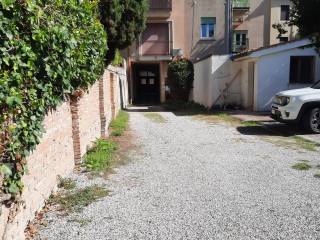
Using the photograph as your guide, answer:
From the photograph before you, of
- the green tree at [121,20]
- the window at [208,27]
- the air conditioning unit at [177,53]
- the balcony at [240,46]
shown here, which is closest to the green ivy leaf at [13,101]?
the green tree at [121,20]

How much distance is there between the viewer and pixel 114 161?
24.0 feet

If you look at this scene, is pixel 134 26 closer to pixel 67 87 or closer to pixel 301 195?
pixel 67 87

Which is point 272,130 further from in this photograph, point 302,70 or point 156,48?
point 156,48

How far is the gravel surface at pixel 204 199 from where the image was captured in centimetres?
405

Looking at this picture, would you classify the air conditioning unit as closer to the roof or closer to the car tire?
the roof

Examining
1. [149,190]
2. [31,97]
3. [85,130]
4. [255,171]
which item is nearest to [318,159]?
[255,171]

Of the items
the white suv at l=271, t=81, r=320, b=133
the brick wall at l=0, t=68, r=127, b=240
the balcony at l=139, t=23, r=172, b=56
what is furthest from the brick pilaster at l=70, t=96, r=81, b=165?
the balcony at l=139, t=23, r=172, b=56

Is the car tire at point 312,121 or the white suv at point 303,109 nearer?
the white suv at point 303,109

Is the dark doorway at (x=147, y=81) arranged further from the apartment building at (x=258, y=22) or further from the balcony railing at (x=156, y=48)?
the apartment building at (x=258, y=22)

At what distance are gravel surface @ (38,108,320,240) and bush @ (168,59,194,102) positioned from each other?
16.4m

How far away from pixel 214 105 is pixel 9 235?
16.1 meters

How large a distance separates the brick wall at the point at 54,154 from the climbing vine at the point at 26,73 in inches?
15.8

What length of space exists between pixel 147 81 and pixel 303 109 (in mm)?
22617

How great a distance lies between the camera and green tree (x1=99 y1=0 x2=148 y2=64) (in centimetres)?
1172
